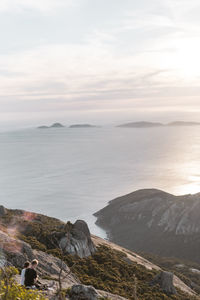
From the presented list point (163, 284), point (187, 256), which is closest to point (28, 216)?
point (163, 284)

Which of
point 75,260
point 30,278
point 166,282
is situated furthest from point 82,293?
point 166,282

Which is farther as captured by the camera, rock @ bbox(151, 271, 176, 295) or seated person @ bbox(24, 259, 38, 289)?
rock @ bbox(151, 271, 176, 295)

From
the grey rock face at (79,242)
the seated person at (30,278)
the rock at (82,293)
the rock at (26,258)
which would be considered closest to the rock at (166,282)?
the grey rock face at (79,242)

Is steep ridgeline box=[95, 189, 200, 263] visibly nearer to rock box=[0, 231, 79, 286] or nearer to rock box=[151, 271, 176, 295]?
rock box=[151, 271, 176, 295]

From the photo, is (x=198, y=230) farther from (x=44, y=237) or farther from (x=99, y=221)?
(x=44, y=237)

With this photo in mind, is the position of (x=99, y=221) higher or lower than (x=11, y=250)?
lower

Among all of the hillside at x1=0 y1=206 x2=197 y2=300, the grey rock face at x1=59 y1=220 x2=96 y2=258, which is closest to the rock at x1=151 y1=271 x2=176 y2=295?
the hillside at x1=0 y1=206 x2=197 y2=300

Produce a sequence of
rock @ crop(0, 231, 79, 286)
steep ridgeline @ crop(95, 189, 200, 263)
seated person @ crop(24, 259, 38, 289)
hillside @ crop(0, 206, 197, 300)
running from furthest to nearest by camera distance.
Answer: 1. steep ridgeline @ crop(95, 189, 200, 263)
2. hillside @ crop(0, 206, 197, 300)
3. rock @ crop(0, 231, 79, 286)
4. seated person @ crop(24, 259, 38, 289)
